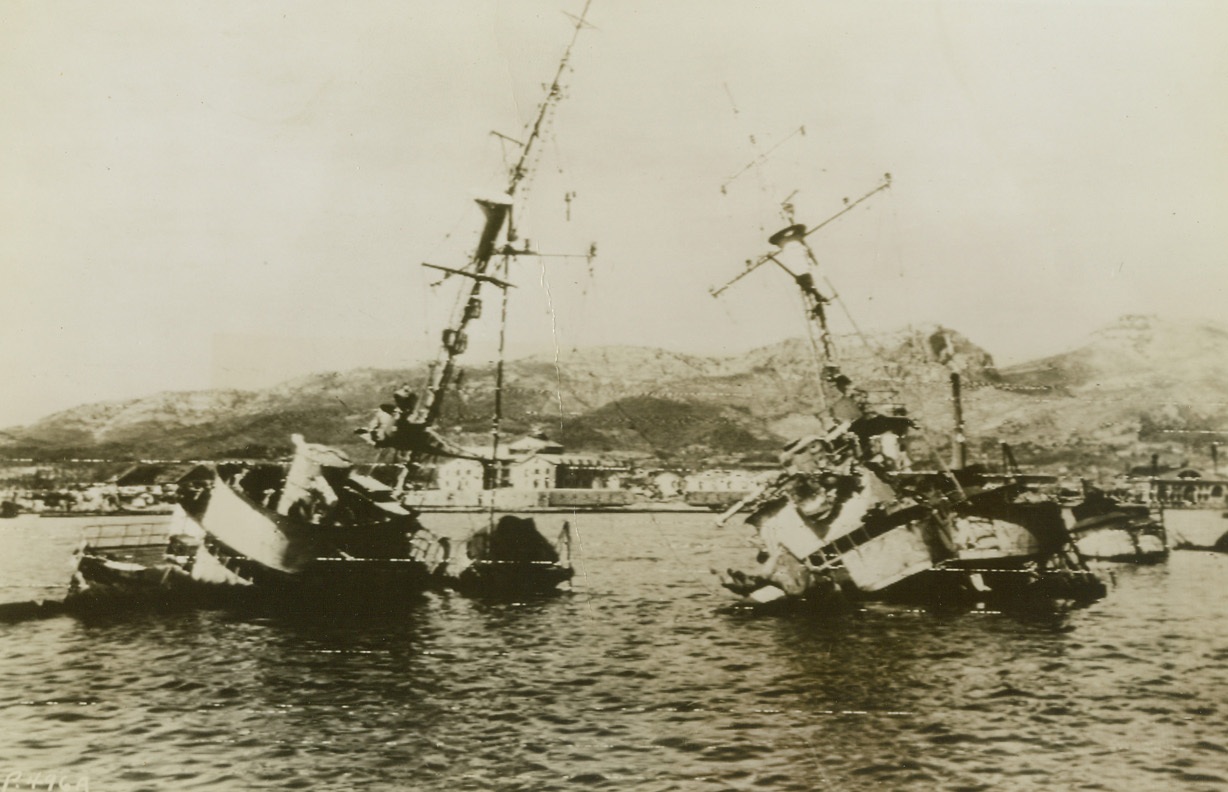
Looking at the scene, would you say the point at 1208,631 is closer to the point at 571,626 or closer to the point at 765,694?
the point at 765,694

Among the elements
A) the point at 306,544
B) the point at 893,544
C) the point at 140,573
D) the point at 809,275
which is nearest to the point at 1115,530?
the point at 893,544

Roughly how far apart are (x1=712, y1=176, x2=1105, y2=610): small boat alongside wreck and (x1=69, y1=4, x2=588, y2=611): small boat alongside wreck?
1927 millimetres

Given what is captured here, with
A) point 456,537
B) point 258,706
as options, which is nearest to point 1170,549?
point 456,537

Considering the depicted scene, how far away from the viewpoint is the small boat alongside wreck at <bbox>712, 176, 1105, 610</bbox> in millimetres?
6133

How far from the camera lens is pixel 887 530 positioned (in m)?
6.33

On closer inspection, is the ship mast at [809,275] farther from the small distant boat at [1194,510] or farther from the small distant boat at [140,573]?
the small distant boat at [140,573]

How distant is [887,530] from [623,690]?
2705mm

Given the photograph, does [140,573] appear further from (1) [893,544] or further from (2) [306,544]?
(1) [893,544]

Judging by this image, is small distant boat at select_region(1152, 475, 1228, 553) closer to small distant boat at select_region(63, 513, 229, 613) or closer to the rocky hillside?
the rocky hillside

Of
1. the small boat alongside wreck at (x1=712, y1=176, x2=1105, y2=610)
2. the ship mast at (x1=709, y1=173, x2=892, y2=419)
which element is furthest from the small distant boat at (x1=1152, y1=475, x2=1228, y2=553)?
the ship mast at (x1=709, y1=173, x2=892, y2=419)

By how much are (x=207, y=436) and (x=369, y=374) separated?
126cm

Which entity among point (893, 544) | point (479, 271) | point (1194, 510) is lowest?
point (893, 544)

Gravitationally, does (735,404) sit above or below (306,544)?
above

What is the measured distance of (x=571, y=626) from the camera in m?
5.86
